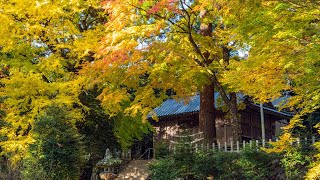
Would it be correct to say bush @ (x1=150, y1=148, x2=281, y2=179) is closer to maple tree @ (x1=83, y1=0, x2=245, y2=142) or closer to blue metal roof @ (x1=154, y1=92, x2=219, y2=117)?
maple tree @ (x1=83, y1=0, x2=245, y2=142)

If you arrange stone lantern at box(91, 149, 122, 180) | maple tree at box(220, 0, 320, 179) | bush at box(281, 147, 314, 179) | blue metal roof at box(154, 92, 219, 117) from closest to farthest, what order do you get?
maple tree at box(220, 0, 320, 179)
bush at box(281, 147, 314, 179)
stone lantern at box(91, 149, 122, 180)
blue metal roof at box(154, 92, 219, 117)

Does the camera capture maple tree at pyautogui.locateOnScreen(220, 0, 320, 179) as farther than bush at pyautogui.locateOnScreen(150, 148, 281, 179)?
No

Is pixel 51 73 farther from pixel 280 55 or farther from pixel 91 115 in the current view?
pixel 280 55

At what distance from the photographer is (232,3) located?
8.80 meters

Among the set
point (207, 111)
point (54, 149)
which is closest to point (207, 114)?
point (207, 111)

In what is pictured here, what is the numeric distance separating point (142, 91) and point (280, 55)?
246 inches

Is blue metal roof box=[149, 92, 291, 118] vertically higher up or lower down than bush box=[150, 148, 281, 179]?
higher up

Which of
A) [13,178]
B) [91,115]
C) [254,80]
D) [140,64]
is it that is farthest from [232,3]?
[91,115]

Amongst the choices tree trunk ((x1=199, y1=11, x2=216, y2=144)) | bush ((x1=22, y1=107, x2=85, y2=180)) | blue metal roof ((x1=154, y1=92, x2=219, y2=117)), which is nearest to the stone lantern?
blue metal roof ((x1=154, y1=92, x2=219, y2=117))

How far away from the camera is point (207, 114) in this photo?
682 inches

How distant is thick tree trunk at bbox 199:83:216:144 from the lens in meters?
17.3

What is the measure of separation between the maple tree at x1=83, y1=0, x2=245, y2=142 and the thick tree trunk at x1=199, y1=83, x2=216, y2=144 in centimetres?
139

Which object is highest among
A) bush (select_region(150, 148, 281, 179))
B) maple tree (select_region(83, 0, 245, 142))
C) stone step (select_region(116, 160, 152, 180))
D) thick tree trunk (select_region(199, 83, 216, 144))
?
maple tree (select_region(83, 0, 245, 142))

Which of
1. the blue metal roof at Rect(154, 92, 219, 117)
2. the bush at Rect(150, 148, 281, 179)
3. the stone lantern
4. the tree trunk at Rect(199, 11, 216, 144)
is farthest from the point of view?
the blue metal roof at Rect(154, 92, 219, 117)
